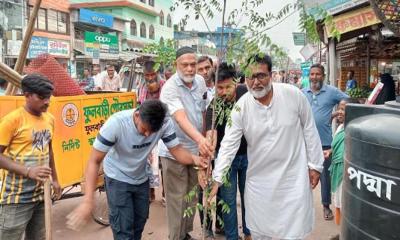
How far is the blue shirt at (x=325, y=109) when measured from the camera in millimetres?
4673

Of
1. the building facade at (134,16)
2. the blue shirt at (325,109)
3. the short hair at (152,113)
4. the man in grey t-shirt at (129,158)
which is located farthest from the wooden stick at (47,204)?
the building facade at (134,16)

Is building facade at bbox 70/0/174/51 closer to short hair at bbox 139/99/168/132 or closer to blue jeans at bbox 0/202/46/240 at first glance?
blue jeans at bbox 0/202/46/240

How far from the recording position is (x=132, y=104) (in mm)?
5125

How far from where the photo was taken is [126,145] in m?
2.94

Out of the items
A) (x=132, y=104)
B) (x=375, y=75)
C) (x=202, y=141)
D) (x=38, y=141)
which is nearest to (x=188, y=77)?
(x=202, y=141)

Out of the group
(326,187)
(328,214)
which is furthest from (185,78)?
(328,214)

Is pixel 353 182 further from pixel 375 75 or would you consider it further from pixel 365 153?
pixel 375 75

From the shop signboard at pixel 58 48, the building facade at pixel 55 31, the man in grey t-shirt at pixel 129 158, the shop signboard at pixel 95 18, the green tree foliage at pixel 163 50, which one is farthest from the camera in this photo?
the shop signboard at pixel 95 18

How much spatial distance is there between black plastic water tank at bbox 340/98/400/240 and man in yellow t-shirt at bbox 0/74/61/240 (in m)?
1.87

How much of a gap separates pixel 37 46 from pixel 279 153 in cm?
2636

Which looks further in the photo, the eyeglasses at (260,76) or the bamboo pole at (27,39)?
the bamboo pole at (27,39)

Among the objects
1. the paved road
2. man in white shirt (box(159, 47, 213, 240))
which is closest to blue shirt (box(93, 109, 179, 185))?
man in white shirt (box(159, 47, 213, 240))

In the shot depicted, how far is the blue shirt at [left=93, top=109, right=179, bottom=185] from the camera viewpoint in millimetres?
2809

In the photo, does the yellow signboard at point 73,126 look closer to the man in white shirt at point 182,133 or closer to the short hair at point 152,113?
the man in white shirt at point 182,133
